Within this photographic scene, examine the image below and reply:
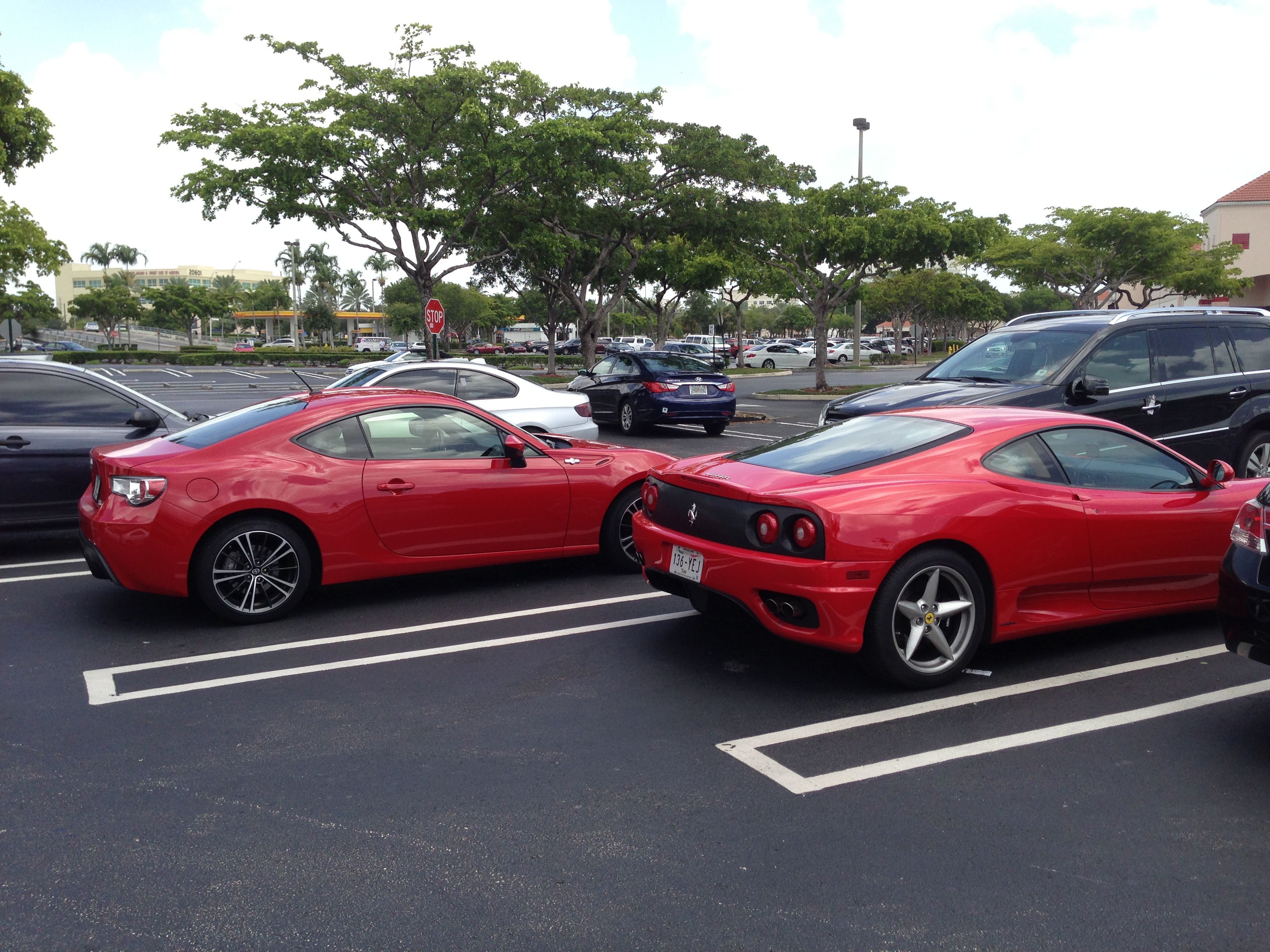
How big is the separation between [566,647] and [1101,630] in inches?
120

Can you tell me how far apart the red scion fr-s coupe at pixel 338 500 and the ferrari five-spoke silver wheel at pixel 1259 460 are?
594cm

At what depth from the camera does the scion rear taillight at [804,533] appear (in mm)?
4875

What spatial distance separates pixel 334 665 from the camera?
561 cm

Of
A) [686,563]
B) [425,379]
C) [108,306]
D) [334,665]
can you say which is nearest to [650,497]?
[686,563]

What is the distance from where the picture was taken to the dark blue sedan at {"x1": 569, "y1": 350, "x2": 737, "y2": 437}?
18.0 metres

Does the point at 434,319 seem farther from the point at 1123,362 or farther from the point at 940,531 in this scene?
the point at 940,531

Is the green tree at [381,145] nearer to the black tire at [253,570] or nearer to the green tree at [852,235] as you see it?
the green tree at [852,235]

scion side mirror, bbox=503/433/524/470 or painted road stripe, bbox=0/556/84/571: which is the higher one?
scion side mirror, bbox=503/433/524/470

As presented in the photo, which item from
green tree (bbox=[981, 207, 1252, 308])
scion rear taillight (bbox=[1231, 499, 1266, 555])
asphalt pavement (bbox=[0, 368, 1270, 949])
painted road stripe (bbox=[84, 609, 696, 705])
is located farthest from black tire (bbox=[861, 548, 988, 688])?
green tree (bbox=[981, 207, 1252, 308])

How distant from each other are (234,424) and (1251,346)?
355 inches

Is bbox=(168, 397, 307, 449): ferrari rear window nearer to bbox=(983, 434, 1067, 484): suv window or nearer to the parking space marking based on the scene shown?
the parking space marking

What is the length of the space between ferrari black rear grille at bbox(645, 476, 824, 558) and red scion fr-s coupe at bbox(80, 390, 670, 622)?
5.06 ft

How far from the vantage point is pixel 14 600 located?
7043 millimetres

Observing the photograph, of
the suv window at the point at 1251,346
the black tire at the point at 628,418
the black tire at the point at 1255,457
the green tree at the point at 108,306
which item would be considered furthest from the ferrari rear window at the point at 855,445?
the green tree at the point at 108,306
